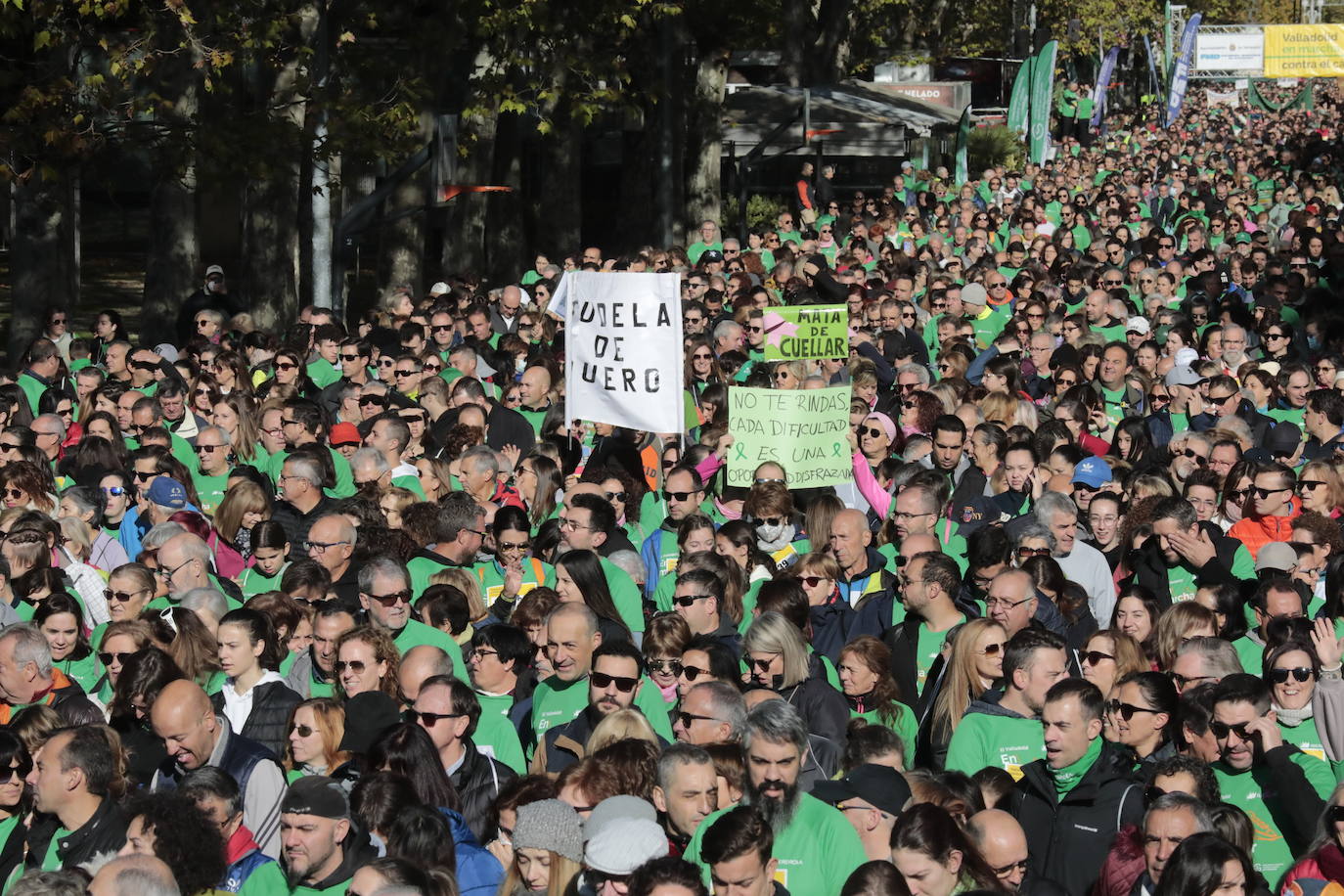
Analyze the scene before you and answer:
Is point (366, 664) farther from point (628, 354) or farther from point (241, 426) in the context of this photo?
point (241, 426)

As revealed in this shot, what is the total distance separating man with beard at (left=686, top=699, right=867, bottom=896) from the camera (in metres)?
5.96

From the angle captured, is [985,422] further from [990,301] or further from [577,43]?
[577,43]

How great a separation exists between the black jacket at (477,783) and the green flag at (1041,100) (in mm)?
32193

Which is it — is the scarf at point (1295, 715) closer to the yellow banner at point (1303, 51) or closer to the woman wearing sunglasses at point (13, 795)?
the woman wearing sunglasses at point (13, 795)

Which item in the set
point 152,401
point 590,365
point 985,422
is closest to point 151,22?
point 152,401

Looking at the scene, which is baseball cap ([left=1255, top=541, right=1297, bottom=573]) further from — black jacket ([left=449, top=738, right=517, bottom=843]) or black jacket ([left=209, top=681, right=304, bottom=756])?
black jacket ([left=209, top=681, right=304, bottom=756])

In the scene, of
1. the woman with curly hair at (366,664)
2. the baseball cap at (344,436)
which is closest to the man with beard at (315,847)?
the woman with curly hair at (366,664)

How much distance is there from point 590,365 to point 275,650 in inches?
177

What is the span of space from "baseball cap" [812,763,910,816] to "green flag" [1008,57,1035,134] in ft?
111

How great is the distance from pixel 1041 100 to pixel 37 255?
22215 millimetres

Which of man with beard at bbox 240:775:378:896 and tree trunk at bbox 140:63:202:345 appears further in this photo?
tree trunk at bbox 140:63:202:345

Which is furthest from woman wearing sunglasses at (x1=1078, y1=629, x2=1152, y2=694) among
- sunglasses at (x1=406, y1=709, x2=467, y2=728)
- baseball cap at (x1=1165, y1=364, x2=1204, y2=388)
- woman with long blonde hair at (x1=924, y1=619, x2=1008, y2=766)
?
baseball cap at (x1=1165, y1=364, x2=1204, y2=388)

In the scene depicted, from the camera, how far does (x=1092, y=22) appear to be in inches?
2874

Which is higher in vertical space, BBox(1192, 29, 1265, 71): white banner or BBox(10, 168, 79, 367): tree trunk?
BBox(10, 168, 79, 367): tree trunk
